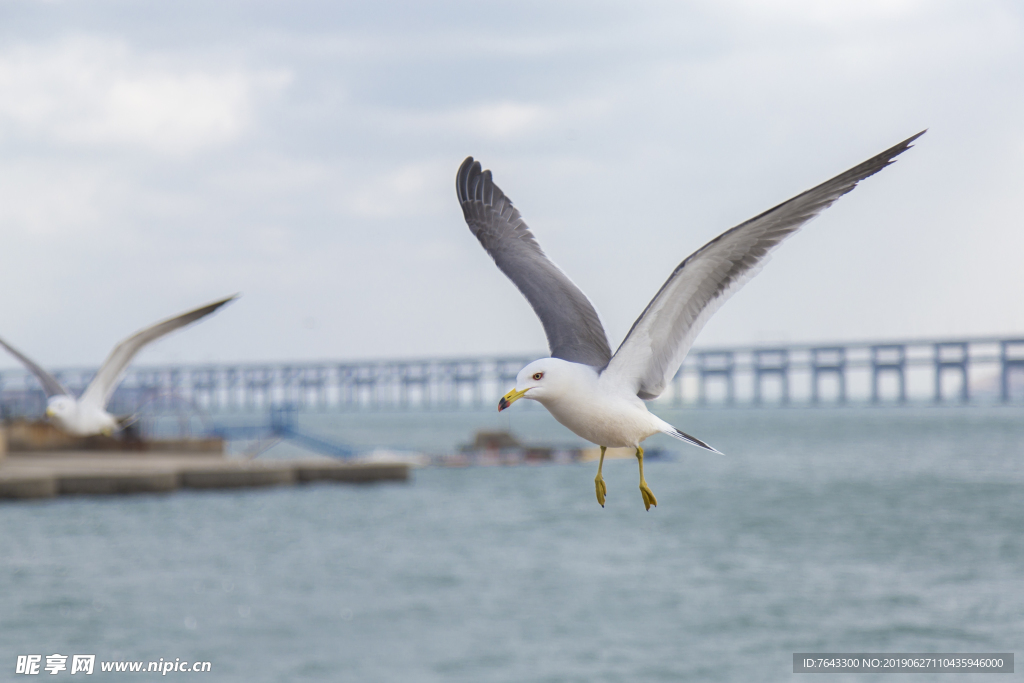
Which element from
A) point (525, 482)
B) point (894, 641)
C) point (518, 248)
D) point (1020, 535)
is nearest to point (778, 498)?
point (1020, 535)

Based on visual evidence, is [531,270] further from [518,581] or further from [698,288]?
[518,581]

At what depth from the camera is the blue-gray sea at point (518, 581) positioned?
59219 millimetres

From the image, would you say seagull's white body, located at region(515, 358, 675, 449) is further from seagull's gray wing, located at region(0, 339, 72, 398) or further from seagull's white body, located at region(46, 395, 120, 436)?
seagull's gray wing, located at region(0, 339, 72, 398)

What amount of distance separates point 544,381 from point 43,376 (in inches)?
279

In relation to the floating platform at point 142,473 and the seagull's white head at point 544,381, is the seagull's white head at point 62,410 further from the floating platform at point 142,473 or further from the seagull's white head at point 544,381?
the floating platform at point 142,473

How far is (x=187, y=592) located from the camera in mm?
72938

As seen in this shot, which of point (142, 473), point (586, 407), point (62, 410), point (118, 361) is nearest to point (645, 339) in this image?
point (586, 407)

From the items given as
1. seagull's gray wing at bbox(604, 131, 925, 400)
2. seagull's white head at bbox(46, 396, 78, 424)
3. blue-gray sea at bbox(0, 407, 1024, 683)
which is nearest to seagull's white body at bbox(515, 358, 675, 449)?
seagull's gray wing at bbox(604, 131, 925, 400)

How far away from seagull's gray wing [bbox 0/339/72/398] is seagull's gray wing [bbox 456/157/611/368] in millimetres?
4117

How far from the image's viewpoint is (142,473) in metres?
65.6

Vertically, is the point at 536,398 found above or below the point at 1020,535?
above

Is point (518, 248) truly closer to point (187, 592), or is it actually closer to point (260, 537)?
point (187, 592)

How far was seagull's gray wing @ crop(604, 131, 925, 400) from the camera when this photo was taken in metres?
3.57

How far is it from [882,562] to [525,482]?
6264cm
